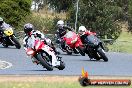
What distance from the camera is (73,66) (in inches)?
872

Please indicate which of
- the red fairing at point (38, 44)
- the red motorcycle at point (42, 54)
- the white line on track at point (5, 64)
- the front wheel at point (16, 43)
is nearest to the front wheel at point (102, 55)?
the white line on track at point (5, 64)

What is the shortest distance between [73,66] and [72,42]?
6286 millimetres

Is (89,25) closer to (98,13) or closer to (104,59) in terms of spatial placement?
(98,13)

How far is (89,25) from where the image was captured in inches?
1726

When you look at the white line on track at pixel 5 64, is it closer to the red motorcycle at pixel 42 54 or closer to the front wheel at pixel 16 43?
the red motorcycle at pixel 42 54

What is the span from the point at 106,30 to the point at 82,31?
17.1 meters

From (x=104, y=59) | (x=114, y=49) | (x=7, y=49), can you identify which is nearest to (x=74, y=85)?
(x=104, y=59)

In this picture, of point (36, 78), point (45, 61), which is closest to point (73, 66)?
point (45, 61)

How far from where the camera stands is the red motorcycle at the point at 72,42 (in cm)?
2805

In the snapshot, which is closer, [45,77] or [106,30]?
[45,77]

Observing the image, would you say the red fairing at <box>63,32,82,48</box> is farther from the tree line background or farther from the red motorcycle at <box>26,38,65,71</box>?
the tree line background

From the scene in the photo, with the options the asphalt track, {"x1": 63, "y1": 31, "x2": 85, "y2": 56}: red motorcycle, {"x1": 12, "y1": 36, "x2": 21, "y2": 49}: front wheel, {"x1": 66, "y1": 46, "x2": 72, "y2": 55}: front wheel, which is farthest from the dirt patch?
{"x1": 12, "y1": 36, "x2": 21, "y2": 49}: front wheel

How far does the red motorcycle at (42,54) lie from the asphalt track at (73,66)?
265mm

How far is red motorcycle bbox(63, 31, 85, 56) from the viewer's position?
92.0ft
